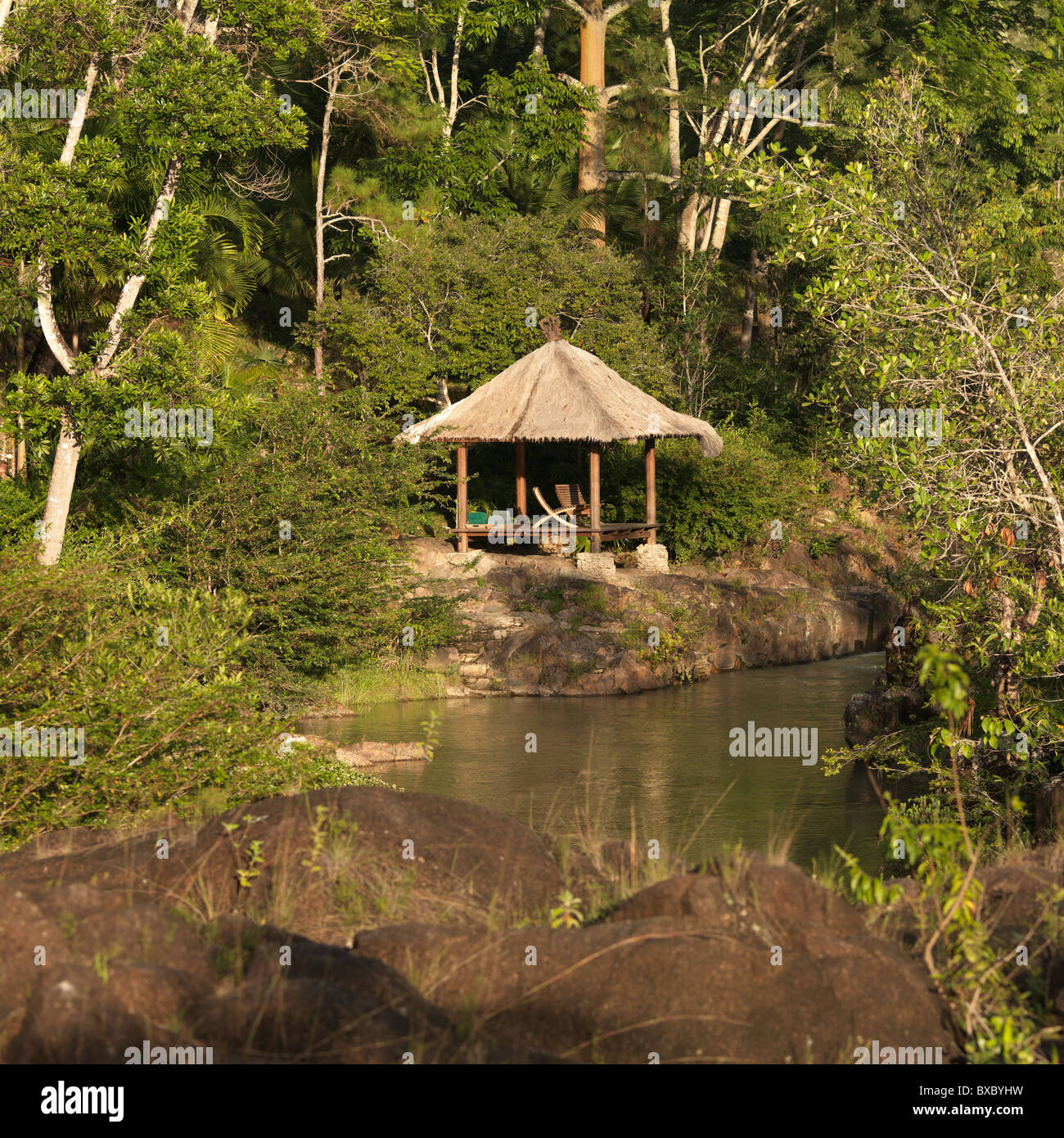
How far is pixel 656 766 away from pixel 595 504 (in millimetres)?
8636

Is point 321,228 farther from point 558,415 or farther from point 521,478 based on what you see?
point 558,415

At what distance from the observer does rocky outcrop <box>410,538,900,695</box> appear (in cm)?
1850

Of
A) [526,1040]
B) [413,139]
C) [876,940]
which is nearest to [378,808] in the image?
[526,1040]

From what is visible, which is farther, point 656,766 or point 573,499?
point 573,499

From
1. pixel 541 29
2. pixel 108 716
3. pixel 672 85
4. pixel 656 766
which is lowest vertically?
pixel 656 766

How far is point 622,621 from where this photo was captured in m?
19.6

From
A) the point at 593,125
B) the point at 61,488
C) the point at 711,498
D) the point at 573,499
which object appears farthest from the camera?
the point at 593,125

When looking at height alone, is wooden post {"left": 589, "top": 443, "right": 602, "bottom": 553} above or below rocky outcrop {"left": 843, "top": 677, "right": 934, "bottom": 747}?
above

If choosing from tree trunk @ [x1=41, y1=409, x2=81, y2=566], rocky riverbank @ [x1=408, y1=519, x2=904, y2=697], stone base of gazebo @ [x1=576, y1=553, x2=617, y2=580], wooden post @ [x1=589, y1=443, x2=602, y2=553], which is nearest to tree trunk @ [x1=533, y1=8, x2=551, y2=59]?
wooden post @ [x1=589, y1=443, x2=602, y2=553]

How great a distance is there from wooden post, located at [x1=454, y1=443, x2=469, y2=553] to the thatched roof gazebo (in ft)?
0.05

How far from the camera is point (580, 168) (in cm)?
2945

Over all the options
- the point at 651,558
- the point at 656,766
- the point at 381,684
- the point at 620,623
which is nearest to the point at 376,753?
the point at 656,766

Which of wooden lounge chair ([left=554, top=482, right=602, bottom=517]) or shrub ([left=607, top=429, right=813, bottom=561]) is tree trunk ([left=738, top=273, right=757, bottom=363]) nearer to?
shrub ([left=607, top=429, right=813, bottom=561])

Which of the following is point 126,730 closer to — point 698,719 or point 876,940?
point 876,940
